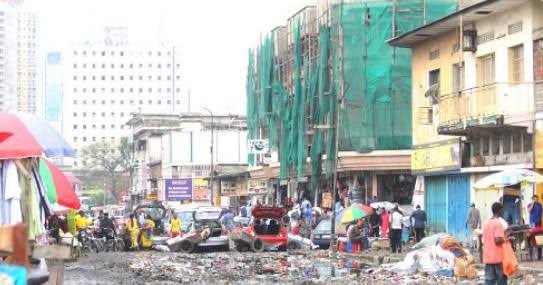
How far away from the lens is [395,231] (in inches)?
1288

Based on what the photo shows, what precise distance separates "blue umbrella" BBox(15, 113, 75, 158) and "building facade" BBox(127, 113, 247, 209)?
2344 inches

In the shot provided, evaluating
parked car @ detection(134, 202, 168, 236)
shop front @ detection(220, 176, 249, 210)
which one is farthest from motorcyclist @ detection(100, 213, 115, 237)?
shop front @ detection(220, 176, 249, 210)

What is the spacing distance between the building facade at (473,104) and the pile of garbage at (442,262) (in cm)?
764

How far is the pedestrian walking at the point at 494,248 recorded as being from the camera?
15734 millimetres

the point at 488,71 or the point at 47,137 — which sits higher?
the point at 488,71

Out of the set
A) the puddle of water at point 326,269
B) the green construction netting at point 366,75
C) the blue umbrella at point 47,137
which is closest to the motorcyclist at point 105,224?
the puddle of water at point 326,269

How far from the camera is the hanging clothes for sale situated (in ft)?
48.2

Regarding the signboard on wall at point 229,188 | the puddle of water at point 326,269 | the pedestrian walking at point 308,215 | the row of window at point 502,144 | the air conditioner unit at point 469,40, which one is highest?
the air conditioner unit at point 469,40

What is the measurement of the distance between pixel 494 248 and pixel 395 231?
55.8ft

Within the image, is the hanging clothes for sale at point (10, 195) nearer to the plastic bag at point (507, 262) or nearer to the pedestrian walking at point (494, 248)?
the pedestrian walking at point (494, 248)

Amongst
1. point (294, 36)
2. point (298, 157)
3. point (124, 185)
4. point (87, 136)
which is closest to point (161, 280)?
point (298, 157)

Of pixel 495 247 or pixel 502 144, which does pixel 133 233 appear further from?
pixel 495 247

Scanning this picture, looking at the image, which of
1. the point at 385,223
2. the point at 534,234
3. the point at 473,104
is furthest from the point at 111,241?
the point at 534,234

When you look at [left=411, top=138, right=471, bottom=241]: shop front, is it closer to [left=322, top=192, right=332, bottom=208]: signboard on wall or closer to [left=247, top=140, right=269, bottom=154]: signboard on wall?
[left=322, top=192, right=332, bottom=208]: signboard on wall
